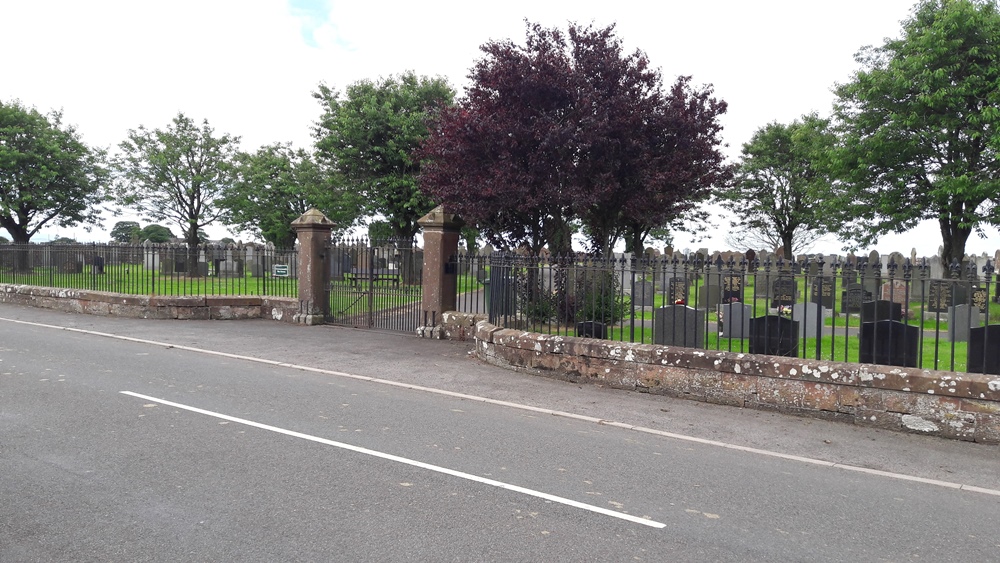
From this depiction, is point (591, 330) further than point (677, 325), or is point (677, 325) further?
point (591, 330)

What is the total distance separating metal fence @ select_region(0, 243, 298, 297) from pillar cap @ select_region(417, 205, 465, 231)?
463cm

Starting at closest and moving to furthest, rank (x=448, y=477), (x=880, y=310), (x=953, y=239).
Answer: (x=448, y=477) < (x=880, y=310) < (x=953, y=239)

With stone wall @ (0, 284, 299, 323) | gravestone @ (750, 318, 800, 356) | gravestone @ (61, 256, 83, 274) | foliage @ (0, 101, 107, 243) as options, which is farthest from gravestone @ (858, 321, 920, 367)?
foliage @ (0, 101, 107, 243)

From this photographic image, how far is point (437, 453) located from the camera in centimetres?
589

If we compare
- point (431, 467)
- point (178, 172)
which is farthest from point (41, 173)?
point (431, 467)

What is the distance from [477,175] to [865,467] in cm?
995

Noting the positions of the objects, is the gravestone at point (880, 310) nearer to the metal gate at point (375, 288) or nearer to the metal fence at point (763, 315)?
the metal fence at point (763, 315)

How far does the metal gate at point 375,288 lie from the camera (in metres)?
15.1

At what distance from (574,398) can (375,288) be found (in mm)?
7810

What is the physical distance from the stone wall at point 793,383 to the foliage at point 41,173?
37.2 m

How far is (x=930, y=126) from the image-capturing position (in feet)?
77.4

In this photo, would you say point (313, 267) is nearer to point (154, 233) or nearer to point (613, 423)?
point (613, 423)

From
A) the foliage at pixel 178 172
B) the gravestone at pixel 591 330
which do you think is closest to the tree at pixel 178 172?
the foliage at pixel 178 172

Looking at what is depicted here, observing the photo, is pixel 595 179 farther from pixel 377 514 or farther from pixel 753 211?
pixel 753 211
